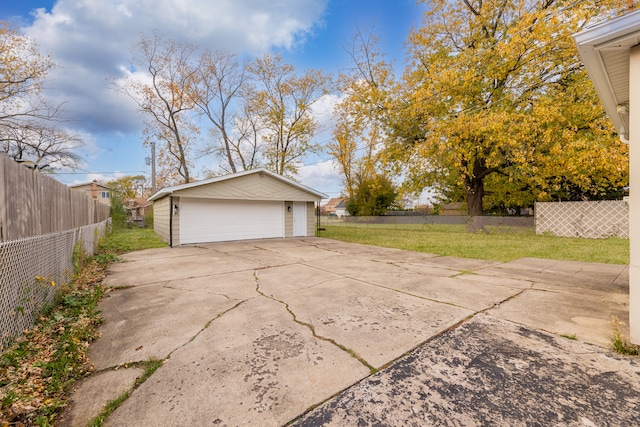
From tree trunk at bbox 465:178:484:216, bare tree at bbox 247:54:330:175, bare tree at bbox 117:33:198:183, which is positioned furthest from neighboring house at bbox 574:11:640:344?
bare tree at bbox 117:33:198:183

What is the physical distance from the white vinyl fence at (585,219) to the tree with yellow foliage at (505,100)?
905 millimetres

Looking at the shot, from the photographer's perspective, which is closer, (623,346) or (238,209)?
(623,346)

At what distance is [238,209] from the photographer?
422 inches

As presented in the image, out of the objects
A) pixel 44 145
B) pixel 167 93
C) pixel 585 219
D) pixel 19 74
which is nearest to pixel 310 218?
pixel 585 219

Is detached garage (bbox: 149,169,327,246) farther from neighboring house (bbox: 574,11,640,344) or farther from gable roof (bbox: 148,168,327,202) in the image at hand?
neighboring house (bbox: 574,11,640,344)

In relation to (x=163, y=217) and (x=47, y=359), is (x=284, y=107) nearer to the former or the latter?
(x=163, y=217)

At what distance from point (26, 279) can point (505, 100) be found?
13587mm

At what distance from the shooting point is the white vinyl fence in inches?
396

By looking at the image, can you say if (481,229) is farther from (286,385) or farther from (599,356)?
(286,385)

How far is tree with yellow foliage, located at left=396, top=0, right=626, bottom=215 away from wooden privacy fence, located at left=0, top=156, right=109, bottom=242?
10958 mm

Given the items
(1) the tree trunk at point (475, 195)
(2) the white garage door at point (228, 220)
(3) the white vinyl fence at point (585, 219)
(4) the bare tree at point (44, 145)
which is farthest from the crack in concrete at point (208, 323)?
(4) the bare tree at point (44, 145)

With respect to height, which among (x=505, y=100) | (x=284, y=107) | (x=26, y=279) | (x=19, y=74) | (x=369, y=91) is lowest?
(x=26, y=279)

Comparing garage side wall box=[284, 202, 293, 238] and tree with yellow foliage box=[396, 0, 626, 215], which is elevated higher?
tree with yellow foliage box=[396, 0, 626, 215]

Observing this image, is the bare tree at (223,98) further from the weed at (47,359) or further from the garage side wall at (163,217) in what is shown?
the weed at (47,359)
